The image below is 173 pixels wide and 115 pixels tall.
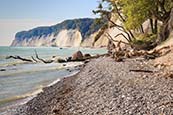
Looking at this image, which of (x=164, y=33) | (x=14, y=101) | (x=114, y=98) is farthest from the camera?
(x=164, y=33)

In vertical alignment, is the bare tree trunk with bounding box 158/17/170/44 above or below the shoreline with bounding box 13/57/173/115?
above

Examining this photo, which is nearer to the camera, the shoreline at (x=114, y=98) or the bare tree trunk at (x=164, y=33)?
the shoreline at (x=114, y=98)

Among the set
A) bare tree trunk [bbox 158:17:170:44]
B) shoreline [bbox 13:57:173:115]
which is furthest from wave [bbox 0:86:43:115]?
bare tree trunk [bbox 158:17:170:44]

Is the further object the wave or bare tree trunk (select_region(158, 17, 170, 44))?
bare tree trunk (select_region(158, 17, 170, 44))

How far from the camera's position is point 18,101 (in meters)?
21.2

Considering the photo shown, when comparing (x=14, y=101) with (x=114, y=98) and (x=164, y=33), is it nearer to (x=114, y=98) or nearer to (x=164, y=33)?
(x=114, y=98)

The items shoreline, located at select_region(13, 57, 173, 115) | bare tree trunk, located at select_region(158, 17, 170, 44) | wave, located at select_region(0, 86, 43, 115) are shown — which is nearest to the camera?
shoreline, located at select_region(13, 57, 173, 115)

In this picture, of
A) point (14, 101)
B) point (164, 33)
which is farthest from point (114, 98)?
point (164, 33)

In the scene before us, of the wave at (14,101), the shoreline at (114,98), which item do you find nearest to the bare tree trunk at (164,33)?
the shoreline at (114,98)

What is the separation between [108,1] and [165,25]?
1601 cm

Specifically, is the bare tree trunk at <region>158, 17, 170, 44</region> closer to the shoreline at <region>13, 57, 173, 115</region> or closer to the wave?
the shoreline at <region>13, 57, 173, 115</region>

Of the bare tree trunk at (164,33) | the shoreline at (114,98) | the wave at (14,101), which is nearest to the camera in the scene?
the shoreline at (114,98)

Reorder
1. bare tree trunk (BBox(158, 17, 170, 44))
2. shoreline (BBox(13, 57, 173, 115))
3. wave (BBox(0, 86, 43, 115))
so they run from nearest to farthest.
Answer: shoreline (BBox(13, 57, 173, 115))
wave (BBox(0, 86, 43, 115))
bare tree trunk (BBox(158, 17, 170, 44))

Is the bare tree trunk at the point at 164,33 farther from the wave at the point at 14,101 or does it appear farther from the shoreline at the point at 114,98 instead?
the wave at the point at 14,101
